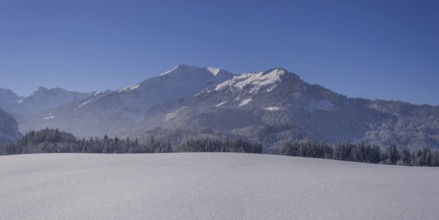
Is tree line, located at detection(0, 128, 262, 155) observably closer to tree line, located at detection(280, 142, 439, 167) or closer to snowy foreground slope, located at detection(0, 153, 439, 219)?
tree line, located at detection(280, 142, 439, 167)

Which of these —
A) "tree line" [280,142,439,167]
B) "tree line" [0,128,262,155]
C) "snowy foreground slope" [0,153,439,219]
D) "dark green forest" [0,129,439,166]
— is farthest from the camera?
"tree line" [0,128,262,155]

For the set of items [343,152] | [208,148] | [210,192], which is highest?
[208,148]

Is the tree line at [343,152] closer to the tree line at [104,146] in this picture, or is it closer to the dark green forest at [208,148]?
the dark green forest at [208,148]

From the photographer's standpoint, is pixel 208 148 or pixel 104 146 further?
pixel 208 148

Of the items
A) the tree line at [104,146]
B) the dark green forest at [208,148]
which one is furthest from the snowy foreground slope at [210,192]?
the tree line at [104,146]

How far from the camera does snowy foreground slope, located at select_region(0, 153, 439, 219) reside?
13203 mm

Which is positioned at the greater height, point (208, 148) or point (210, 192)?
point (208, 148)

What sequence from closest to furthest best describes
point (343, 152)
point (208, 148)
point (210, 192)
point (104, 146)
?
1. point (210, 192)
2. point (343, 152)
3. point (104, 146)
4. point (208, 148)

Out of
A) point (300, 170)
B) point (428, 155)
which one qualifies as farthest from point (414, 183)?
point (428, 155)

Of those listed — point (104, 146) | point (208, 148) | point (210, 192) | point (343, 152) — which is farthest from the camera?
point (208, 148)

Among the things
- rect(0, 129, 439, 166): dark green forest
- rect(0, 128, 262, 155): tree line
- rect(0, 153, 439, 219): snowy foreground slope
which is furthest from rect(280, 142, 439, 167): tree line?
rect(0, 153, 439, 219): snowy foreground slope

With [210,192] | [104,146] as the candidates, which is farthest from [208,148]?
[210,192]

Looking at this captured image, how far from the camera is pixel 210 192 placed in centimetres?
1550

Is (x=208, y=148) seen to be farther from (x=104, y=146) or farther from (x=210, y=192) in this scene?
(x=210, y=192)
